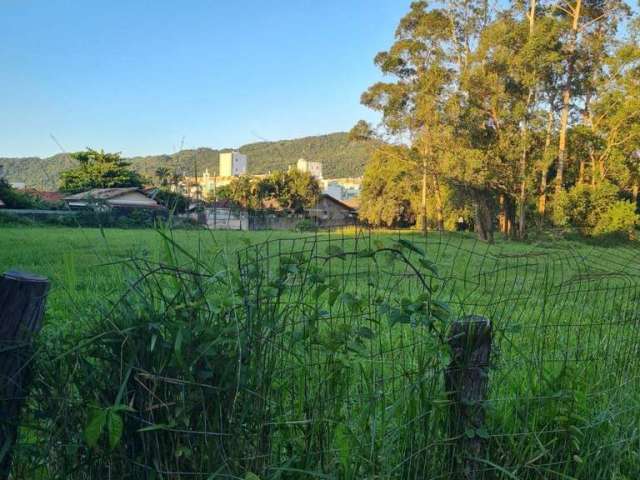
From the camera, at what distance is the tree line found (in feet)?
87.2

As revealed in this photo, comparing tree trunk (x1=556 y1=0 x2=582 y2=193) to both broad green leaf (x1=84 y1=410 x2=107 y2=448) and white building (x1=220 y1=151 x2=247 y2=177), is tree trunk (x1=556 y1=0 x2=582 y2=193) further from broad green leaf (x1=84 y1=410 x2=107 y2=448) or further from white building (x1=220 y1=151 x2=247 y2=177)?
broad green leaf (x1=84 y1=410 x2=107 y2=448)

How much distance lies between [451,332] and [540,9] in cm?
3067

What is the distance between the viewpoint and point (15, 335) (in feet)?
5.47

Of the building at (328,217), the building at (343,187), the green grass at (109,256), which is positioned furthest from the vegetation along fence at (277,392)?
the building at (343,187)

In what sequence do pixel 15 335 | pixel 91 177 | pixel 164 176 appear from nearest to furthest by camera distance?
pixel 15 335, pixel 164 176, pixel 91 177

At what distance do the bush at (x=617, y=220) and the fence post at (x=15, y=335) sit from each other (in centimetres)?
2781

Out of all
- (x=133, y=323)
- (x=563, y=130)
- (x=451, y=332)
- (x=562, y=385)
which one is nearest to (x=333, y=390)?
(x=451, y=332)

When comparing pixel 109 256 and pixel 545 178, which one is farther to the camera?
pixel 545 178

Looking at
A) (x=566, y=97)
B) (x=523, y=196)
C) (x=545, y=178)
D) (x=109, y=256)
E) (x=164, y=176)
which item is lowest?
(x=109, y=256)

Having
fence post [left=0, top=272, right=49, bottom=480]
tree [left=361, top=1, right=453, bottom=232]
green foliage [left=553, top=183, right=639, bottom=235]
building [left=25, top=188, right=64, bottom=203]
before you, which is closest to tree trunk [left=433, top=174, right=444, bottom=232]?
tree [left=361, top=1, right=453, bottom=232]

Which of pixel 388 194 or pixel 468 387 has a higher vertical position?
pixel 388 194

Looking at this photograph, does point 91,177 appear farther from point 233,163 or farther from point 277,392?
point 277,392

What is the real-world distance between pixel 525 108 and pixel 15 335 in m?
28.4

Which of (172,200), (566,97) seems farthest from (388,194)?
(172,200)
